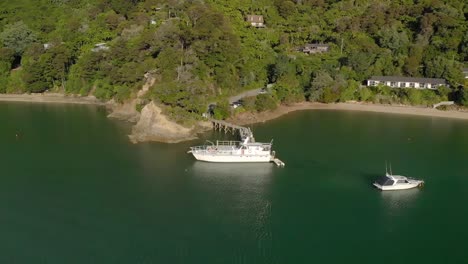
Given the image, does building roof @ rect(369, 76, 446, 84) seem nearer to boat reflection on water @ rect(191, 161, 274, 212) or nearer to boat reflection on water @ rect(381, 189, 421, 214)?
boat reflection on water @ rect(191, 161, 274, 212)

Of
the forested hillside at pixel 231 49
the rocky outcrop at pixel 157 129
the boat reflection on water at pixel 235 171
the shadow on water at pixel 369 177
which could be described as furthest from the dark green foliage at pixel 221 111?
the shadow on water at pixel 369 177

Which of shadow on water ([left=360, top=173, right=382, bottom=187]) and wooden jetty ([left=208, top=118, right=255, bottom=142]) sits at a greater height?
wooden jetty ([left=208, top=118, right=255, bottom=142])

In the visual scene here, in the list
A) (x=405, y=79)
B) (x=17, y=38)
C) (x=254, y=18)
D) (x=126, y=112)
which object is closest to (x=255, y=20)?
(x=254, y=18)

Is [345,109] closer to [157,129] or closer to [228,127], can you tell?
[228,127]

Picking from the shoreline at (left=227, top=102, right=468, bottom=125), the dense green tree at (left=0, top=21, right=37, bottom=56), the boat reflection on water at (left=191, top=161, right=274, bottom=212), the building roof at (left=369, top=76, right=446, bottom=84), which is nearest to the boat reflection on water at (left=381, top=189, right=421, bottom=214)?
the boat reflection on water at (left=191, top=161, right=274, bottom=212)

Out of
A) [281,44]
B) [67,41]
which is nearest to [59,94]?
[67,41]

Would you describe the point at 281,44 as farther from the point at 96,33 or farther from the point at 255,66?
the point at 96,33
